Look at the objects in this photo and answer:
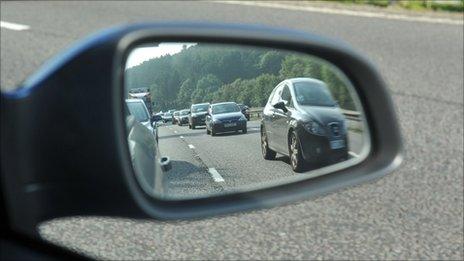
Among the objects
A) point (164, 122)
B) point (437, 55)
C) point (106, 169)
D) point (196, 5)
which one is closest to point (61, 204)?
point (106, 169)

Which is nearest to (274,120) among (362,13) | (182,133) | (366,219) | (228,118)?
(228,118)

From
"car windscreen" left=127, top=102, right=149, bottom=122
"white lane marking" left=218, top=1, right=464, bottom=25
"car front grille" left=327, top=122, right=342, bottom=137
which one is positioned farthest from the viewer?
"white lane marking" left=218, top=1, right=464, bottom=25

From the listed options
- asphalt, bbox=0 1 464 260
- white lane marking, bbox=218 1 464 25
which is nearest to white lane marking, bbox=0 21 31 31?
asphalt, bbox=0 1 464 260

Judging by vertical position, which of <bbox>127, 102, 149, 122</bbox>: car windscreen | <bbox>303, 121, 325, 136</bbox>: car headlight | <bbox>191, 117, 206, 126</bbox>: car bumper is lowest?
<bbox>303, 121, 325, 136</bbox>: car headlight

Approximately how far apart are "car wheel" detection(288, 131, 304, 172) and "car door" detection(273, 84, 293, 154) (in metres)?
0.01

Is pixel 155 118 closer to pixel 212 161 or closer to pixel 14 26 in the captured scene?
pixel 212 161

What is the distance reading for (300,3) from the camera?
9891 mm

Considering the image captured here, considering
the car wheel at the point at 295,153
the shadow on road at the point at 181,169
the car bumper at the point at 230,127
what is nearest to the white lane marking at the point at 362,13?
the car wheel at the point at 295,153

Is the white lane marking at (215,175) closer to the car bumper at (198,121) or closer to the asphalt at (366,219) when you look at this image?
the car bumper at (198,121)

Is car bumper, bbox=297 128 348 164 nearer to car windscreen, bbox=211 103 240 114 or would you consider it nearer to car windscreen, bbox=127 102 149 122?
car windscreen, bbox=211 103 240 114

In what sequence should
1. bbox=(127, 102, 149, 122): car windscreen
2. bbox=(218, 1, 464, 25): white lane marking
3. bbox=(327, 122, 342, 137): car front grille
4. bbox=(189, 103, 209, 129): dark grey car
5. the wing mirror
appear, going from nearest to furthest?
the wing mirror, bbox=(127, 102, 149, 122): car windscreen, bbox=(189, 103, 209, 129): dark grey car, bbox=(327, 122, 342, 137): car front grille, bbox=(218, 1, 464, 25): white lane marking

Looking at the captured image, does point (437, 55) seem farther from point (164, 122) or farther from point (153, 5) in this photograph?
point (164, 122)

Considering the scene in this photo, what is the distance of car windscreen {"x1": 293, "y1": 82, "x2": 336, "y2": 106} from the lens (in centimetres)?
138

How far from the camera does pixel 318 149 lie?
141 centimetres
